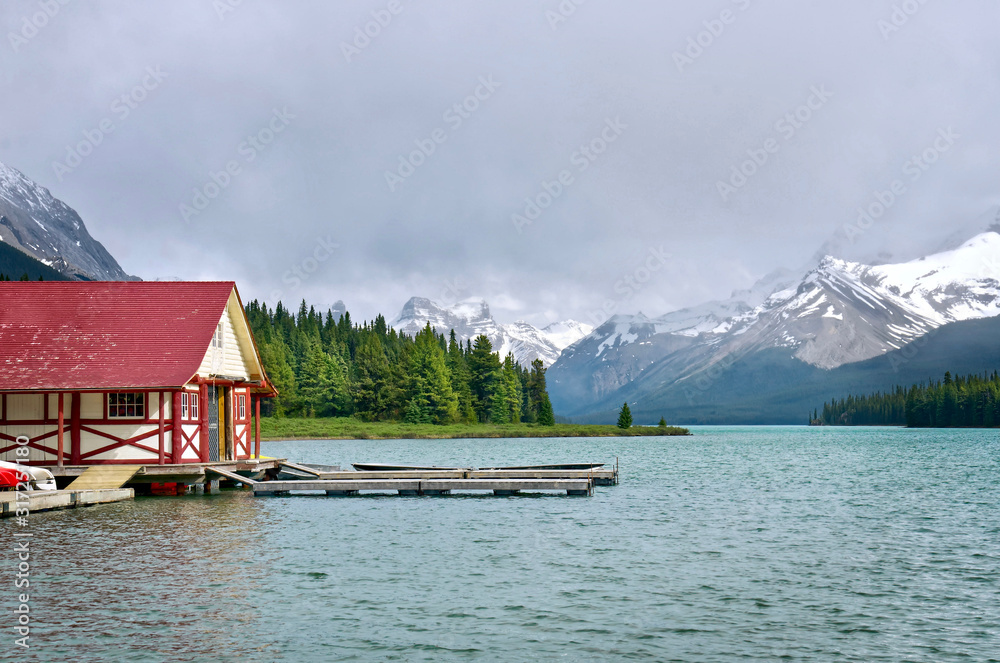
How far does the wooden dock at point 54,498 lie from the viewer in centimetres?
3378

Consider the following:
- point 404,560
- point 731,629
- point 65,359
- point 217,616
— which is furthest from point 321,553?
point 65,359

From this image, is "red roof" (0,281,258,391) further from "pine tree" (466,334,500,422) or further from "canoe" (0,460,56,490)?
"pine tree" (466,334,500,422)

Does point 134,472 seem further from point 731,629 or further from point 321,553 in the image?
point 731,629

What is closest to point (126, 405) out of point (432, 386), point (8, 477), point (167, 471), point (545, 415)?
point (167, 471)

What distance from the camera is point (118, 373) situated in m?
42.7

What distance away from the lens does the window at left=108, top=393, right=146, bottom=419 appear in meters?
43.1

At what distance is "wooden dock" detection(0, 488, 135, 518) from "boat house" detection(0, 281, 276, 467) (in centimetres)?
324

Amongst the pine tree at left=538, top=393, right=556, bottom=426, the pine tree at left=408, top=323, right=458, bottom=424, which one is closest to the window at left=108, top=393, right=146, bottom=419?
the pine tree at left=408, top=323, right=458, bottom=424

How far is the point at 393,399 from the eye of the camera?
534ft

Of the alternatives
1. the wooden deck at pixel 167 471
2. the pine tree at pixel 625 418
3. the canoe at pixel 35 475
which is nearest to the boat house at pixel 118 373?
the wooden deck at pixel 167 471

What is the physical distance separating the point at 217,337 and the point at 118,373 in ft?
19.5

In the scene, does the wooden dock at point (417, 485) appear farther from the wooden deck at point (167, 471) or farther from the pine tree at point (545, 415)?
the pine tree at point (545, 415)

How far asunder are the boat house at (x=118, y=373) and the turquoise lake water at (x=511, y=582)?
4415mm
